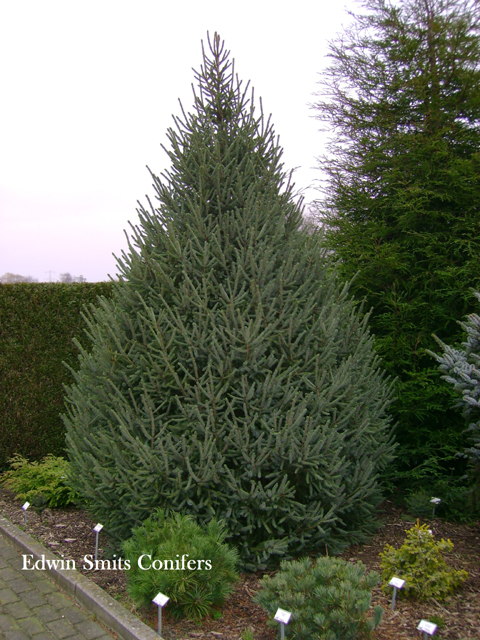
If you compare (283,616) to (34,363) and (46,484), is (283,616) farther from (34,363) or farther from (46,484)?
(34,363)

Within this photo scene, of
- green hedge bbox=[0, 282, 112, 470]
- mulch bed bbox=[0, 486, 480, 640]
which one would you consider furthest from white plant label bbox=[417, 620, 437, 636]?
green hedge bbox=[0, 282, 112, 470]

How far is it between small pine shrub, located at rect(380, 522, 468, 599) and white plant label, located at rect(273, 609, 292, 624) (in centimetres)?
106

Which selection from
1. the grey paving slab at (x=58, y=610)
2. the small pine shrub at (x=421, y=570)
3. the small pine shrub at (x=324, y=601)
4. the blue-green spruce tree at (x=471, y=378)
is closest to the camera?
the small pine shrub at (x=324, y=601)

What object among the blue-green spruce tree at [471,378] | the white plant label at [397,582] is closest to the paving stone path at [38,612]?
the white plant label at [397,582]

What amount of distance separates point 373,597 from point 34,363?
506 centimetres

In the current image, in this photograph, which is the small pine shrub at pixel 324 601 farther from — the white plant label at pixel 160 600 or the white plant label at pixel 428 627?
the white plant label at pixel 160 600

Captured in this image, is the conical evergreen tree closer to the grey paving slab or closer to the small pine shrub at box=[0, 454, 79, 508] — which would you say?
the grey paving slab

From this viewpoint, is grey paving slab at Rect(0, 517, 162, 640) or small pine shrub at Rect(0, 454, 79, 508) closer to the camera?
grey paving slab at Rect(0, 517, 162, 640)

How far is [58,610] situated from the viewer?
3.52 meters

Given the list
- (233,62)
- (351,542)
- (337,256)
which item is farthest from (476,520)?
(233,62)

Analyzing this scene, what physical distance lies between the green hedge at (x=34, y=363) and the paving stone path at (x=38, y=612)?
2.69 m

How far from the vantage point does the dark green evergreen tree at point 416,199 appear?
5.52 meters

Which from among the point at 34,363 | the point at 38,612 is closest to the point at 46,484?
the point at 34,363

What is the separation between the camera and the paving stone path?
3.24 meters
